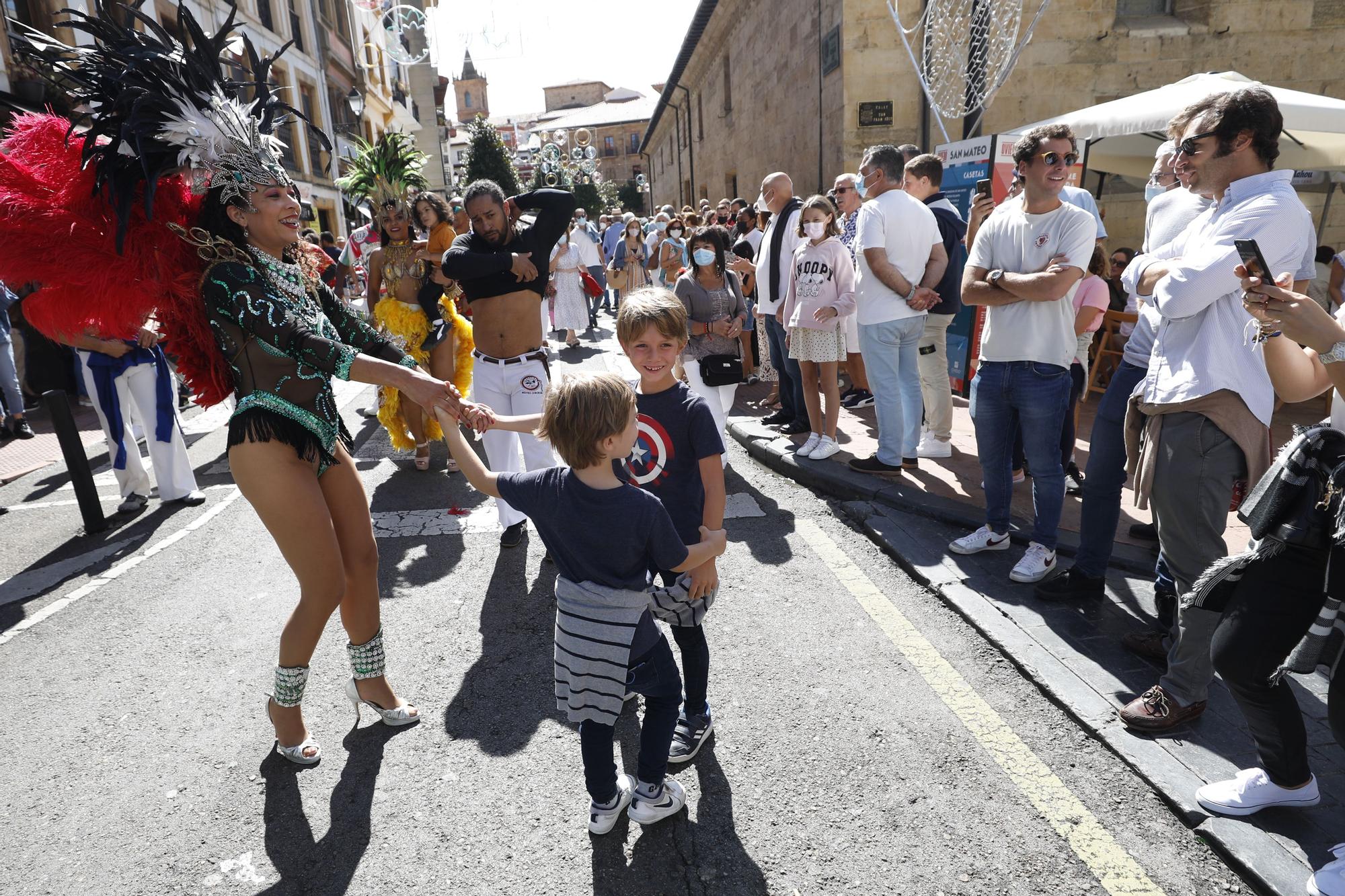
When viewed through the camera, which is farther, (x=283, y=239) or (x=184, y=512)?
(x=184, y=512)

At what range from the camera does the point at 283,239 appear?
9.14 ft

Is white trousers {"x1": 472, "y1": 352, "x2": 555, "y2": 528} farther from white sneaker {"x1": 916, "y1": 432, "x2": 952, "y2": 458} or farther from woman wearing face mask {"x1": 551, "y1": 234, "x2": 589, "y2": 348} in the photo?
woman wearing face mask {"x1": 551, "y1": 234, "x2": 589, "y2": 348}

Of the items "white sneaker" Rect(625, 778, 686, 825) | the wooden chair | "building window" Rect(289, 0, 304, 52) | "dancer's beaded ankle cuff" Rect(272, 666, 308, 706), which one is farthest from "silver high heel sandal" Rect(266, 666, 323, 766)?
"building window" Rect(289, 0, 304, 52)

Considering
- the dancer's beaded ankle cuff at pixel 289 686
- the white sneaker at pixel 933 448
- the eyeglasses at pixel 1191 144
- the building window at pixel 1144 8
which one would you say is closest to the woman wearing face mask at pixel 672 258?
the white sneaker at pixel 933 448

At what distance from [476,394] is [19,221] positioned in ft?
8.30

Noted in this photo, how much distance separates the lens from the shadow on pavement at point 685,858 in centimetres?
230

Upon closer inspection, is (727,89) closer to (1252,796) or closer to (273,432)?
(273,432)

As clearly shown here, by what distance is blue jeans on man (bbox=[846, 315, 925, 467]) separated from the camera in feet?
18.4

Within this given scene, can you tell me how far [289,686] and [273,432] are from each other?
0.93 m

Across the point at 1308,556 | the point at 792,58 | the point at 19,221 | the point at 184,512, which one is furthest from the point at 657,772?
the point at 792,58

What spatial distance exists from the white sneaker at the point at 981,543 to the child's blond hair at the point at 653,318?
2386mm

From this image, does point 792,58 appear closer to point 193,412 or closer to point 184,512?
point 193,412

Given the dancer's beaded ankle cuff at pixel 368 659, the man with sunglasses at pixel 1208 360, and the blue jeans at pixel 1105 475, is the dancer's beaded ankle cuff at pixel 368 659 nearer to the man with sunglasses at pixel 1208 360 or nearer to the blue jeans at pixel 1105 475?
the man with sunglasses at pixel 1208 360

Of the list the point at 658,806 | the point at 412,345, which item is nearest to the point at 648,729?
the point at 658,806
